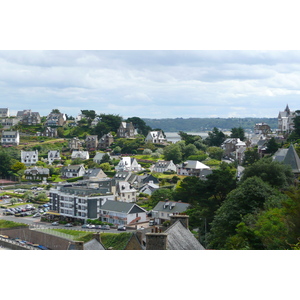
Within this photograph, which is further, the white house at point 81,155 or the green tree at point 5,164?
the white house at point 81,155

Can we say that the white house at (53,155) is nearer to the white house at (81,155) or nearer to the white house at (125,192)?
the white house at (81,155)

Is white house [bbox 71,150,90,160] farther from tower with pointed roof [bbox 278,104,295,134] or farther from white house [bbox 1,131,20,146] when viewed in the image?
tower with pointed roof [bbox 278,104,295,134]

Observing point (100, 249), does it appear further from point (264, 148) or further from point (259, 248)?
point (264, 148)

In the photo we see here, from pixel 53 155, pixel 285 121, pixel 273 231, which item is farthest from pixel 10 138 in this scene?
pixel 273 231

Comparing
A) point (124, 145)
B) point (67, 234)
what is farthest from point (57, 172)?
point (67, 234)

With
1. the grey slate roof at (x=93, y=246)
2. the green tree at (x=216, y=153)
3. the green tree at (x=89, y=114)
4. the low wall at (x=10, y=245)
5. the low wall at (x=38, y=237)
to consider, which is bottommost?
the low wall at (x=10, y=245)

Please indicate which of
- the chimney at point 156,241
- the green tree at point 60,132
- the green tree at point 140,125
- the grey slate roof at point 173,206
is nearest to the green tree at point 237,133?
the green tree at point 140,125

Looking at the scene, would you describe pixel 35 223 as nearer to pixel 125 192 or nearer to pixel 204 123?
pixel 125 192
